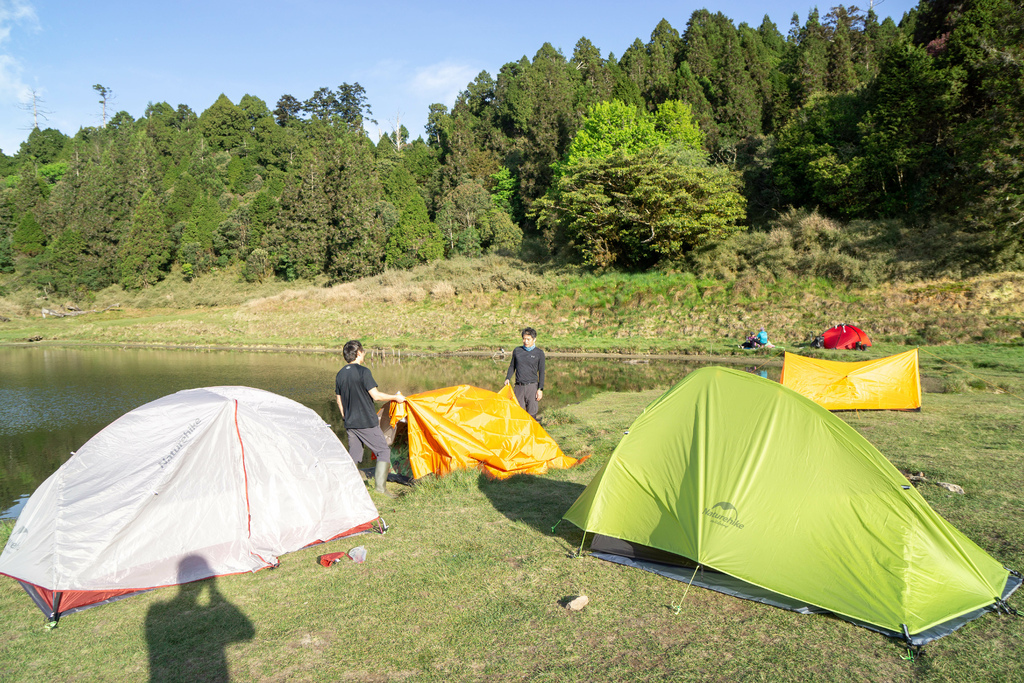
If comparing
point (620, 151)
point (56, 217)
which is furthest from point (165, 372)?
point (56, 217)

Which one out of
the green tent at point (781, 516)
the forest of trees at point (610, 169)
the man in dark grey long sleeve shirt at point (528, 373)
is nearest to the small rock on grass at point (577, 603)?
the green tent at point (781, 516)

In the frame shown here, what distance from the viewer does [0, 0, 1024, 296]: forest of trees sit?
29891 millimetres

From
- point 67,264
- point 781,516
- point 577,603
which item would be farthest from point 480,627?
point 67,264

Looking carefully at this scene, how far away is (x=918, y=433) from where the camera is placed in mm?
10195

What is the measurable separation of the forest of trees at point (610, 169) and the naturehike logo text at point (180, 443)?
101 feet

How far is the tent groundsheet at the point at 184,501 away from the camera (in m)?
5.07

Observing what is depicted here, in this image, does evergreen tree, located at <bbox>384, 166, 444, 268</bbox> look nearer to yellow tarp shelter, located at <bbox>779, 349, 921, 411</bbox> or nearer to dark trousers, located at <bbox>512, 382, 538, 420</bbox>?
yellow tarp shelter, located at <bbox>779, 349, 921, 411</bbox>

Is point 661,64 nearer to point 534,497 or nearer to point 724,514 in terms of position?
point 534,497

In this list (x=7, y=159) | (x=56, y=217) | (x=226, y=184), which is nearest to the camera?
(x=56, y=217)

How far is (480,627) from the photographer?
4422 millimetres

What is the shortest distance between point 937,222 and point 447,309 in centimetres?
2671

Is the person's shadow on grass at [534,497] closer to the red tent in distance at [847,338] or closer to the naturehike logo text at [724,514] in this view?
the naturehike logo text at [724,514]

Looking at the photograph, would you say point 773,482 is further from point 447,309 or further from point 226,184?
point 226,184

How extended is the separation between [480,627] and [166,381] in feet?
69.9
